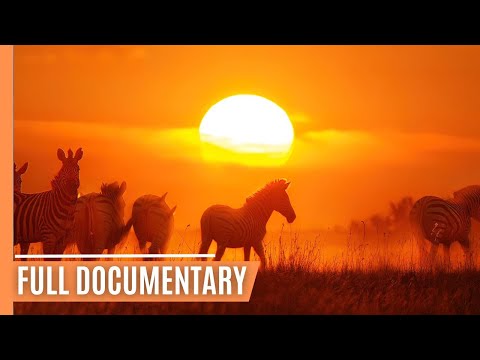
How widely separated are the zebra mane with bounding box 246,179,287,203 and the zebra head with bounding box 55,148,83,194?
225 centimetres

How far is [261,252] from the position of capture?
15.9m

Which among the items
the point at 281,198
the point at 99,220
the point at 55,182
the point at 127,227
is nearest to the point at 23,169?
the point at 55,182

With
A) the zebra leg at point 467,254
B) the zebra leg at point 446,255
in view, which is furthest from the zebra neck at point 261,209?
the zebra leg at point 467,254

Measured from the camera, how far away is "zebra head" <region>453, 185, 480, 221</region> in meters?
16.6

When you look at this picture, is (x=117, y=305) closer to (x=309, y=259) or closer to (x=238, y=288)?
(x=238, y=288)

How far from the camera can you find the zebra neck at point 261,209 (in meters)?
16.2

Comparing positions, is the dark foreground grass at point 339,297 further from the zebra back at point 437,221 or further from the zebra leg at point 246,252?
the zebra back at point 437,221

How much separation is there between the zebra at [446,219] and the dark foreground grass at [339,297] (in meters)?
0.49

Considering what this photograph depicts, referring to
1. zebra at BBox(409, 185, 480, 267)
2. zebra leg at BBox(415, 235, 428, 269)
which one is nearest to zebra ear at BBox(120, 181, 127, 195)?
zebra at BBox(409, 185, 480, 267)

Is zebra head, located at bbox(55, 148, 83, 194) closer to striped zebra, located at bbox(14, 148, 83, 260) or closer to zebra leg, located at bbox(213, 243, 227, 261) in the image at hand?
striped zebra, located at bbox(14, 148, 83, 260)

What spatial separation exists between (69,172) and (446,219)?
5.01m

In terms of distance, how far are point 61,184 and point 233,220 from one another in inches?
88.4

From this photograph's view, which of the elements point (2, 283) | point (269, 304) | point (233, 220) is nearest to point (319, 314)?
point (269, 304)

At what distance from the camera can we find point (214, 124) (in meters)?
16.0
